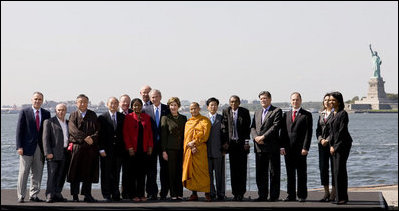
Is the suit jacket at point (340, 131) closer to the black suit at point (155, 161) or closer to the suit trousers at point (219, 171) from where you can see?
the suit trousers at point (219, 171)

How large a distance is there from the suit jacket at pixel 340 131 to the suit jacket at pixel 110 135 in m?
3.28

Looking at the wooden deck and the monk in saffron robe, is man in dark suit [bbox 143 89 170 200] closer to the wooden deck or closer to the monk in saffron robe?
the wooden deck

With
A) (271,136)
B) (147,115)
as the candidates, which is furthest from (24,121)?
(271,136)

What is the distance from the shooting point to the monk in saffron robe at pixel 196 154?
989cm

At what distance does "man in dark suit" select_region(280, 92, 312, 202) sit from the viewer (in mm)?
9820

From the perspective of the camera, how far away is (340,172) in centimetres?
959

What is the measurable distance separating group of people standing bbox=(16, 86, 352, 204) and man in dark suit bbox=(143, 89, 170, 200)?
0.05 feet

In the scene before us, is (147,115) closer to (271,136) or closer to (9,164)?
(271,136)

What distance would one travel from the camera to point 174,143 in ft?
33.0

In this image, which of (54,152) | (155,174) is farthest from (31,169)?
(155,174)

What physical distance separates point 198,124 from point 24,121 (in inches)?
106

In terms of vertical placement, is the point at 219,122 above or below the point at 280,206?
above

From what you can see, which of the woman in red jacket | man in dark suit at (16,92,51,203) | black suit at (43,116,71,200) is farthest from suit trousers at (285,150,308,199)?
man in dark suit at (16,92,51,203)

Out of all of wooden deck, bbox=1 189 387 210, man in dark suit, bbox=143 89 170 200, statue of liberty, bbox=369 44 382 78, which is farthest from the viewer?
statue of liberty, bbox=369 44 382 78
